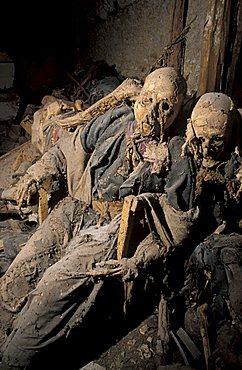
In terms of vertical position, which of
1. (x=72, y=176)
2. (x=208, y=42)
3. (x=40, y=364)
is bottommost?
(x=40, y=364)

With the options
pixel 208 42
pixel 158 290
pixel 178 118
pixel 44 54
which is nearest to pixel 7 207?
pixel 158 290

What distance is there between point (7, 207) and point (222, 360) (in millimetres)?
2096

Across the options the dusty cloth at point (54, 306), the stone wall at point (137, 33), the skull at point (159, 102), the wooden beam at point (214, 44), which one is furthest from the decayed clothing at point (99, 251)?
the stone wall at point (137, 33)

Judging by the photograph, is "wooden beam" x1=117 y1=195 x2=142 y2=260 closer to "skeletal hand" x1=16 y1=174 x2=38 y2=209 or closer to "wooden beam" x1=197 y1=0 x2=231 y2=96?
"skeletal hand" x1=16 y1=174 x2=38 y2=209

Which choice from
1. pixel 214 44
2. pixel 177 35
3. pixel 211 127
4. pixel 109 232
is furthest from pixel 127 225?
pixel 177 35

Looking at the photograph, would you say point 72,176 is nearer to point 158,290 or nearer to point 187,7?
point 158,290

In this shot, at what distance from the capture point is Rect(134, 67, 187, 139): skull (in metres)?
2.58

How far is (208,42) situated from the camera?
3.51m

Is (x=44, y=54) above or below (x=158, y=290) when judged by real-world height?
above

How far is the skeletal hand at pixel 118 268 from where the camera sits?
2637 mm

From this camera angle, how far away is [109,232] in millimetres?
2789

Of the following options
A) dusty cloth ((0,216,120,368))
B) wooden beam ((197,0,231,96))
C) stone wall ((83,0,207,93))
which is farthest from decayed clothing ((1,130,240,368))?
stone wall ((83,0,207,93))

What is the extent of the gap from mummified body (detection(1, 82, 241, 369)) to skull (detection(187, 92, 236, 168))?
0.02 metres

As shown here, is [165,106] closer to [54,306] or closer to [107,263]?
[107,263]
